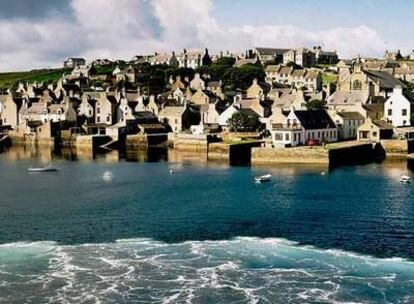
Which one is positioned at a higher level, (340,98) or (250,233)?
(340,98)

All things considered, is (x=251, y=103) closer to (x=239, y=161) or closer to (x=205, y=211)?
(x=239, y=161)

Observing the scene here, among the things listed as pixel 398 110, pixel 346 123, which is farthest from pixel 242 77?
pixel 346 123

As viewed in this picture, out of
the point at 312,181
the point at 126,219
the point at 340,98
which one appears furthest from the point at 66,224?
the point at 340,98

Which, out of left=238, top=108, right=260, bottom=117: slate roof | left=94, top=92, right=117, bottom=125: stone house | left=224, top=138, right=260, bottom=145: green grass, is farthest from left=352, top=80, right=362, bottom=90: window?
left=94, top=92, right=117, bottom=125: stone house

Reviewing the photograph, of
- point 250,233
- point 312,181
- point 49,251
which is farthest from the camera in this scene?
point 312,181

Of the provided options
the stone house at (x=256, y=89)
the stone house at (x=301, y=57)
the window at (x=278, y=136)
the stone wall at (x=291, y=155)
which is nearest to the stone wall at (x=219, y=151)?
the window at (x=278, y=136)
